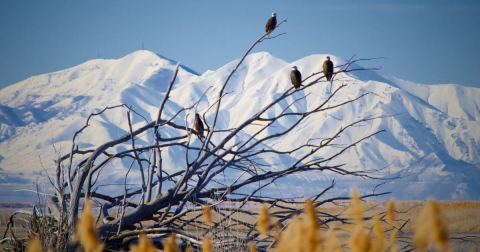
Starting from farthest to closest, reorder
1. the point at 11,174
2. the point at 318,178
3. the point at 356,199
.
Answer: the point at 318,178 < the point at 11,174 < the point at 356,199

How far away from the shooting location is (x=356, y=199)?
0.64 meters

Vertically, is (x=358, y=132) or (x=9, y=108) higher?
(x=9, y=108)

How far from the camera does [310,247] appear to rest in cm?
71

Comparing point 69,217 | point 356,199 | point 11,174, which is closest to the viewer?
point 356,199

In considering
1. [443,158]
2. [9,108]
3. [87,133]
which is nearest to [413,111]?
[443,158]

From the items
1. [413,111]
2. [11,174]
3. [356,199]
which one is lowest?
[356,199]

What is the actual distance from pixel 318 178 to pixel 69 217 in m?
181

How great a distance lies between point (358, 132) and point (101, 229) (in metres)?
187

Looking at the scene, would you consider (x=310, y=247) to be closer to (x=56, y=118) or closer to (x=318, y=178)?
(x=318, y=178)

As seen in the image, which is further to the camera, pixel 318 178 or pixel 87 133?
pixel 318 178

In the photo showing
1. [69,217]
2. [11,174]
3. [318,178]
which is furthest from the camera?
[318,178]

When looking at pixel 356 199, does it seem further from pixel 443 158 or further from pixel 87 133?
pixel 443 158

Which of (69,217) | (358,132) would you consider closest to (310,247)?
(69,217)

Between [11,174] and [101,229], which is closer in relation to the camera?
[101,229]
